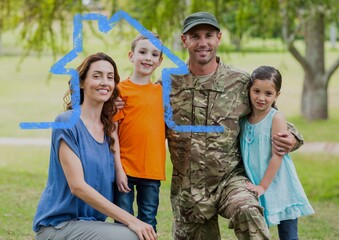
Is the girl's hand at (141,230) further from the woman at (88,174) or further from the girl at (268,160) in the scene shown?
the girl at (268,160)

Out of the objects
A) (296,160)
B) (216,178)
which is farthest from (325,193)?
(216,178)

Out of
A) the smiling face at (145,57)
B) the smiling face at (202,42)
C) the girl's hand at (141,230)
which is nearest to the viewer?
the girl's hand at (141,230)

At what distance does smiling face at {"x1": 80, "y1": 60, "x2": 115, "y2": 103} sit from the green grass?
2.31 metres

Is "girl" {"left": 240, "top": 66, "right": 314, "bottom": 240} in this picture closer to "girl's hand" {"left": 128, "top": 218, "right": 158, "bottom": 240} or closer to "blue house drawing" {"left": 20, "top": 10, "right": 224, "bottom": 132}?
"blue house drawing" {"left": 20, "top": 10, "right": 224, "bottom": 132}

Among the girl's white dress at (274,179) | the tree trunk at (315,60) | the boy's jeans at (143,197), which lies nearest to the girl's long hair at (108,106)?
the boy's jeans at (143,197)

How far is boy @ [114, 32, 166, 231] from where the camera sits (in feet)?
13.9

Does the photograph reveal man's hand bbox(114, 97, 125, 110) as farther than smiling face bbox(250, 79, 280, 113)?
No

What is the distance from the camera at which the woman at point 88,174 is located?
3898 millimetres

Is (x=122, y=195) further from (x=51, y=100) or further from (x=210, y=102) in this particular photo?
(x=51, y=100)

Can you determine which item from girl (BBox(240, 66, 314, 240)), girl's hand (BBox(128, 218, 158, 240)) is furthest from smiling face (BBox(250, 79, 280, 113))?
girl's hand (BBox(128, 218, 158, 240))

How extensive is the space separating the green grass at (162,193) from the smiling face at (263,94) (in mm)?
2068

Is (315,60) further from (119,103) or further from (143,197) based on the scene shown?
(119,103)

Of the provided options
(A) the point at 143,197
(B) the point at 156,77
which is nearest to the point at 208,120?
(A) the point at 143,197

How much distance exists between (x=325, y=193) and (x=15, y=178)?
4.14 metres
